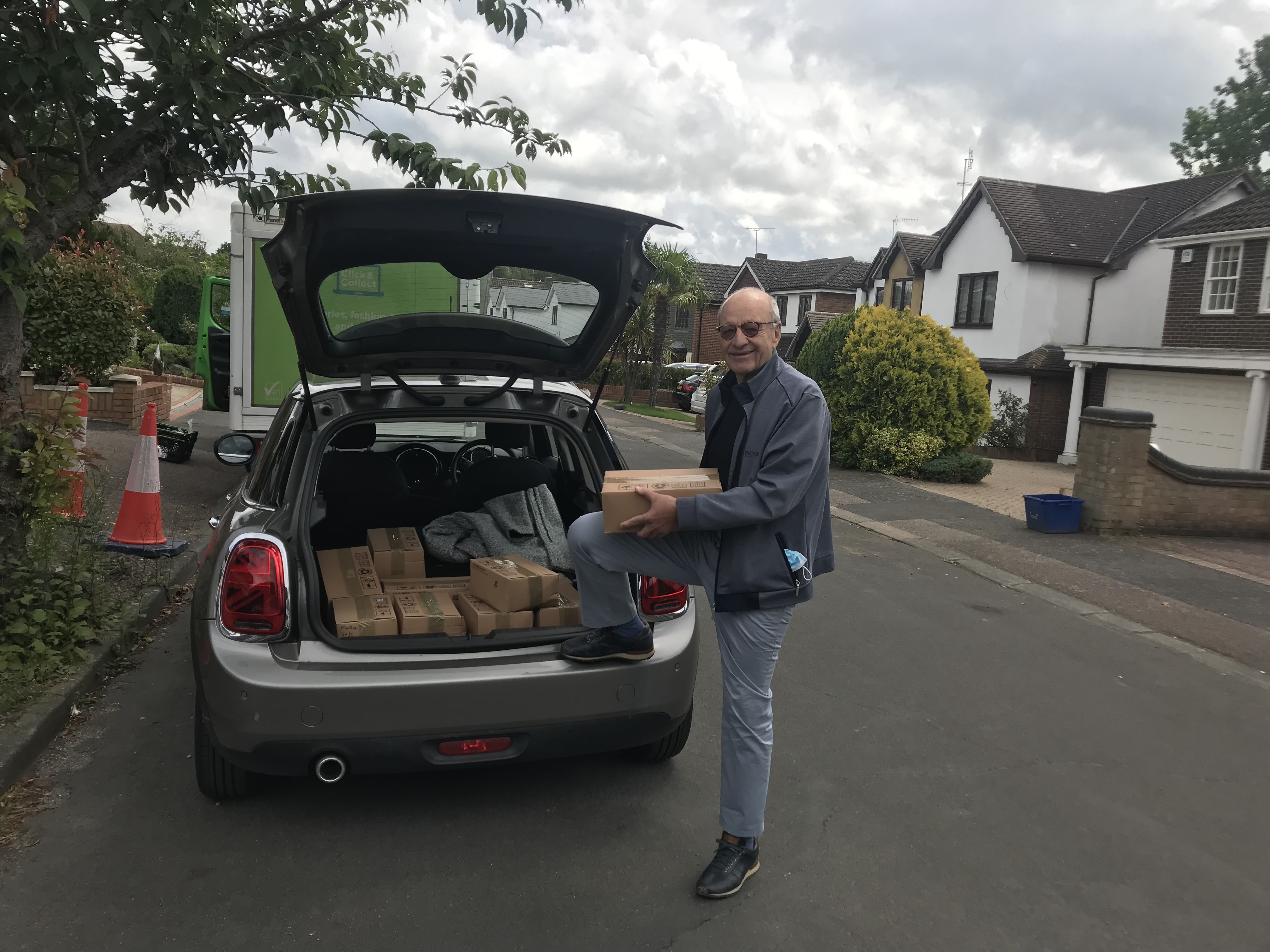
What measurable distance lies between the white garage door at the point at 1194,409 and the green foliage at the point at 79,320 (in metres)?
17.0

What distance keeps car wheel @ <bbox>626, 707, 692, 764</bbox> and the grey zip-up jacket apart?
3.45ft

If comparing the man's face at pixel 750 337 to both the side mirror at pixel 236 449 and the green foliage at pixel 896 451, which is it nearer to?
the side mirror at pixel 236 449

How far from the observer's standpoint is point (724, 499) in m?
2.98

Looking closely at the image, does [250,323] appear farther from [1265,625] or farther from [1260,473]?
[1260,473]

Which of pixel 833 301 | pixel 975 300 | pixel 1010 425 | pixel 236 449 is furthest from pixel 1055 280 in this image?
pixel 236 449

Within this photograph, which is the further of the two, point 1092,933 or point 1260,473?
point 1260,473

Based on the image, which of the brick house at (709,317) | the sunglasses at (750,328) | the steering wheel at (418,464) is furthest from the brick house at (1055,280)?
the brick house at (709,317)

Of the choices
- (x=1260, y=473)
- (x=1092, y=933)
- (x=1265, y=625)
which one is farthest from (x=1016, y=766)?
(x=1260, y=473)

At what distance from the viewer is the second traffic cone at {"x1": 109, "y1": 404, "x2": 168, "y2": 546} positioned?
687 centimetres

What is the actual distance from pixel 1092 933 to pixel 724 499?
179 cm

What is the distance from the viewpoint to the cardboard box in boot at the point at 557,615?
3.64 m

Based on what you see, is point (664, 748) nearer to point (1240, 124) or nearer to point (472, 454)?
point (472, 454)

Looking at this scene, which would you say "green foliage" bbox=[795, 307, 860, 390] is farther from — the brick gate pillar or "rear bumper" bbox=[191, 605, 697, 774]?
"rear bumper" bbox=[191, 605, 697, 774]

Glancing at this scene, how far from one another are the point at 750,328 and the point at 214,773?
2452 mm
